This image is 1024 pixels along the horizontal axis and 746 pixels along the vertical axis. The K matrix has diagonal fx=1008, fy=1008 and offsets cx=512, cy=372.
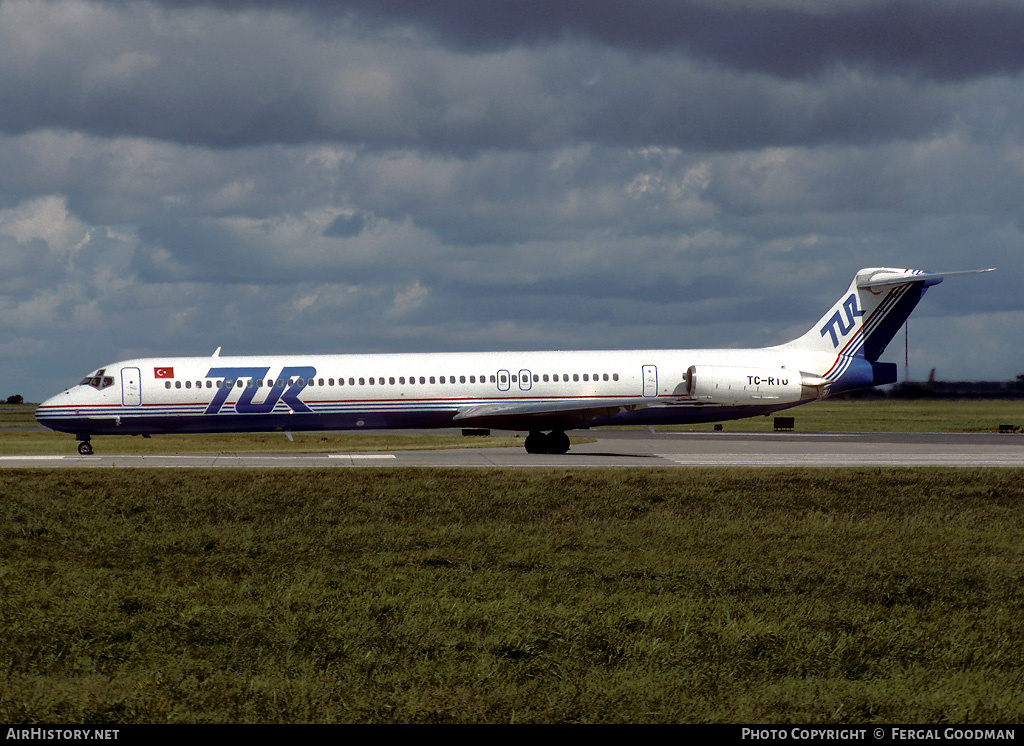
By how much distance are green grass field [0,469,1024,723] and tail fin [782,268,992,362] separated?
17.0 meters

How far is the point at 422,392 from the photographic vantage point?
116 ft

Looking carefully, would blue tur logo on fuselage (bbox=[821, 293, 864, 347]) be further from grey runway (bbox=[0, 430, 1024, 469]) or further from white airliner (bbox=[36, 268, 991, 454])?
grey runway (bbox=[0, 430, 1024, 469])

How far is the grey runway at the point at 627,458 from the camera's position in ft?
99.5

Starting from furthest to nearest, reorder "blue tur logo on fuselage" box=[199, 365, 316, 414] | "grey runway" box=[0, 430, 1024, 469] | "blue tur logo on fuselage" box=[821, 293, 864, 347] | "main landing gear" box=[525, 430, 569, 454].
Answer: "blue tur logo on fuselage" box=[821, 293, 864, 347]
"main landing gear" box=[525, 430, 569, 454]
"blue tur logo on fuselage" box=[199, 365, 316, 414]
"grey runway" box=[0, 430, 1024, 469]

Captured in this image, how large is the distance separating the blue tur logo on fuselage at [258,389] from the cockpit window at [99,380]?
3591mm

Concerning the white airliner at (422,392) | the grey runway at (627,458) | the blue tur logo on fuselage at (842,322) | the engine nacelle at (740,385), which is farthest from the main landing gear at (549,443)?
the blue tur logo on fuselage at (842,322)

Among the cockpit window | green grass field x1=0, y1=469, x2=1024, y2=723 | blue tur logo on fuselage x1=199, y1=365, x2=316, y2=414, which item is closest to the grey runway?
blue tur logo on fuselage x1=199, y1=365, x2=316, y2=414

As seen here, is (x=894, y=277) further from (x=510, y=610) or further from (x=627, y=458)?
(x=510, y=610)

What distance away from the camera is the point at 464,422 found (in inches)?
1396

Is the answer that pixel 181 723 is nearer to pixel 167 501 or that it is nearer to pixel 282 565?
pixel 282 565

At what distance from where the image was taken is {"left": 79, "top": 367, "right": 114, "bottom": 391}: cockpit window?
35500 mm

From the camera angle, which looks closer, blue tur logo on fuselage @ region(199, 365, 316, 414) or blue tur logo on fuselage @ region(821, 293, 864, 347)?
blue tur logo on fuselage @ region(199, 365, 316, 414)

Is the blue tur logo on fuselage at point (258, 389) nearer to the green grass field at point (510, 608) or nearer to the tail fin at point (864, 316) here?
the green grass field at point (510, 608)

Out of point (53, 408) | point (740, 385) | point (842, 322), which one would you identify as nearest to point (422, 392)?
point (740, 385)
